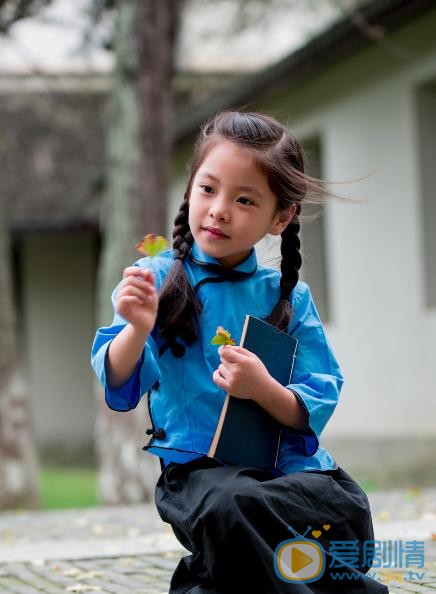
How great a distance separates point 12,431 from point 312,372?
6597 millimetres

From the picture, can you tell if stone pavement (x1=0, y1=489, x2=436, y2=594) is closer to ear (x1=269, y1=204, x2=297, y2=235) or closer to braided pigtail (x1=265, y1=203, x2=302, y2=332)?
braided pigtail (x1=265, y1=203, x2=302, y2=332)

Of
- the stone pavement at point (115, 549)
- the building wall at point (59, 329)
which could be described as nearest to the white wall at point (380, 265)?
the stone pavement at point (115, 549)

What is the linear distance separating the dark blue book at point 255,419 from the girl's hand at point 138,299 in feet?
0.95

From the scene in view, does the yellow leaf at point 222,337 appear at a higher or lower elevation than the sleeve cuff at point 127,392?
higher

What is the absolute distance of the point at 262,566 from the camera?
9.18ft

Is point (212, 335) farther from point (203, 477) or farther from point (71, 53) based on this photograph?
point (71, 53)

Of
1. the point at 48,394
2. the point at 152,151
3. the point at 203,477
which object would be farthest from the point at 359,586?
the point at 48,394

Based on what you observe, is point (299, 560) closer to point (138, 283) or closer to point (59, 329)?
point (138, 283)

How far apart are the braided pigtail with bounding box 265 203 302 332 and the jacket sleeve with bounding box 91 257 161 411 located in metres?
0.37

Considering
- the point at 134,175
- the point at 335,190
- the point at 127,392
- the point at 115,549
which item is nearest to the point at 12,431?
the point at 134,175

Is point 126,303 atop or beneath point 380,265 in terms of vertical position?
beneath

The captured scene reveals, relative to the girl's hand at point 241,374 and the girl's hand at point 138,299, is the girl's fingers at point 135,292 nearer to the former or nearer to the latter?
the girl's hand at point 138,299

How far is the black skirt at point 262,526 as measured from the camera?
2.75 metres

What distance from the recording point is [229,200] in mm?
2916
